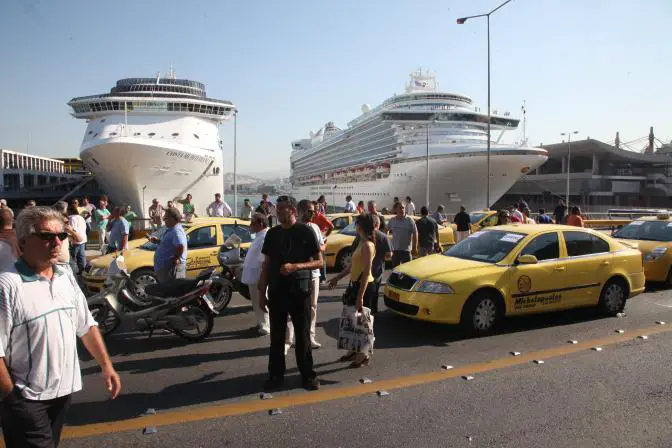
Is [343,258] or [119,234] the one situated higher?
[119,234]

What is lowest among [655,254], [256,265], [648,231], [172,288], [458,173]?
[172,288]

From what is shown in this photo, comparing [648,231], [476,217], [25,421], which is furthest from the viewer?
[476,217]

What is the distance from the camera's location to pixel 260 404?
395 cm

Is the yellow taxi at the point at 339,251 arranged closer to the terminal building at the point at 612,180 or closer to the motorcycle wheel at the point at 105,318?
the motorcycle wheel at the point at 105,318

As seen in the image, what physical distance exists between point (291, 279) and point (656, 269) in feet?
25.1

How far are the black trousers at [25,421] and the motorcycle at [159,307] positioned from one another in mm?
3376

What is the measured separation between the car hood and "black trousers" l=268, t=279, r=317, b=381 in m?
2.17

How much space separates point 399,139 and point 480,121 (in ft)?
22.3

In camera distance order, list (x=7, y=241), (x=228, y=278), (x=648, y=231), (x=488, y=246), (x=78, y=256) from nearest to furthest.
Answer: (x=7, y=241) < (x=488, y=246) < (x=228, y=278) < (x=78, y=256) < (x=648, y=231)

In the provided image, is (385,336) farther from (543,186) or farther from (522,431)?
(543,186)

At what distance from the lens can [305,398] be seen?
4.07 metres

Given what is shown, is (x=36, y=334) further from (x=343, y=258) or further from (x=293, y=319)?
(x=343, y=258)

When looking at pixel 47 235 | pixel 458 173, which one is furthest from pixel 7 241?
pixel 458 173

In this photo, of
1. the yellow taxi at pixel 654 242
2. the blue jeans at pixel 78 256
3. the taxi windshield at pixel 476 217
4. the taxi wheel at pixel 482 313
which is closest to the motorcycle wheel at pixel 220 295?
the taxi wheel at pixel 482 313
